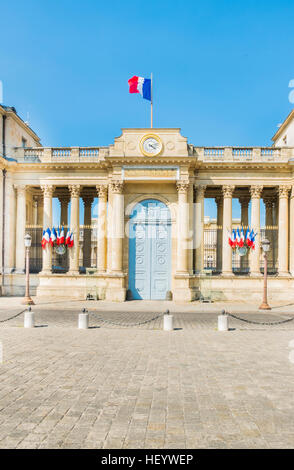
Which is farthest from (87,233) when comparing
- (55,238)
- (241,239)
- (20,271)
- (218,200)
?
(241,239)

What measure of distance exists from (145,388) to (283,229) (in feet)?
72.0

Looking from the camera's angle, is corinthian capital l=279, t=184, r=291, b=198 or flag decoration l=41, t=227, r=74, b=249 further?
flag decoration l=41, t=227, r=74, b=249

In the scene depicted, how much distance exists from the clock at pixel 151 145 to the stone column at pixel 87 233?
746 centimetres

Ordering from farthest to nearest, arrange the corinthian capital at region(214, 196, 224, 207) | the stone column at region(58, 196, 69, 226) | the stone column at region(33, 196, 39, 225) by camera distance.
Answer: the stone column at region(33, 196, 39, 225), the stone column at region(58, 196, 69, 226), the corinthian capital at region(214, 196, 224, 207)

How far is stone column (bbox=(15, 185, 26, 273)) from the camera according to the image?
2810cm

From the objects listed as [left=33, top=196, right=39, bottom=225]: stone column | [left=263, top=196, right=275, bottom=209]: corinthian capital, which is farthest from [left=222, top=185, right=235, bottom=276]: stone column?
[left=33, top=196, right=39, bottom=225]: stone column

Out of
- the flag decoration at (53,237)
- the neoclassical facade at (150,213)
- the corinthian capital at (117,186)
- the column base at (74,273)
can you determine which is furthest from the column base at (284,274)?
the flag decoration at (53,237)

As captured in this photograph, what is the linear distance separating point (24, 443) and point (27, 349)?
635 centimetres

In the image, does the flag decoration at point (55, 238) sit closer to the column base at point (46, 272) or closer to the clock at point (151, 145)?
the column base at point (46, 272)

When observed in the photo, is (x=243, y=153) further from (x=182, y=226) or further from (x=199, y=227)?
(x=182, y=226)

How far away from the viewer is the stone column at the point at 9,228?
90.9 feet

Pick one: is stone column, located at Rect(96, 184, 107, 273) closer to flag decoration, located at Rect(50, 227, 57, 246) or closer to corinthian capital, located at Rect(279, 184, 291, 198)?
flag decoration, located at Rect(50, 227, 57, 246)

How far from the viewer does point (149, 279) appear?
87.8ft

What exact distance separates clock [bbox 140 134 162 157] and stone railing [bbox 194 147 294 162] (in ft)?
10.1
